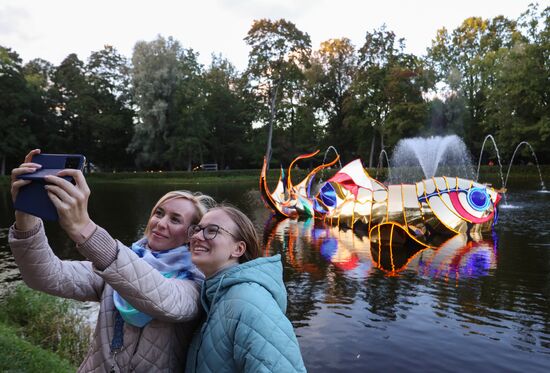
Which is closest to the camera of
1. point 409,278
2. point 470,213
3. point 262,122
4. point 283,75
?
point 409,278

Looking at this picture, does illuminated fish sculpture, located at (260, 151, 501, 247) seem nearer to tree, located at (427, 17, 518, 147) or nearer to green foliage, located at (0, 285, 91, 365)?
green foliage, located at (0, 285, 91, 365)

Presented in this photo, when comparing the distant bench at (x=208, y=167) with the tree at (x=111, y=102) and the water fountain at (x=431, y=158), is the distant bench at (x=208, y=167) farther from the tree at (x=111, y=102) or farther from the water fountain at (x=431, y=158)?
the water fountain at (x=431, y=158)

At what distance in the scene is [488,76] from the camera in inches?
1663

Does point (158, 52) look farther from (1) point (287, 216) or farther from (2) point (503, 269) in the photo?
(2) point (503, 269)

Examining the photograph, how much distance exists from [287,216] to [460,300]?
10740 mm

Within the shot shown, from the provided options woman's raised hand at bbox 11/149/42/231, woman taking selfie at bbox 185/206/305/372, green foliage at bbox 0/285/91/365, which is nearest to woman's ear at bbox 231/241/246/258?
woman taking selfie at bbox 185/206/305/372

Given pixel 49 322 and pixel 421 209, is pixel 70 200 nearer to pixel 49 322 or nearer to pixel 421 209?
pixel 49 322

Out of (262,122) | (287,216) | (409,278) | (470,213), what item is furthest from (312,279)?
(262,122)

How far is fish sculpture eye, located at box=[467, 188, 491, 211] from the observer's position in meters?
12.8

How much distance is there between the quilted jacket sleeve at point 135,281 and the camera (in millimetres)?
1463

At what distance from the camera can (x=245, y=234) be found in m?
1.91

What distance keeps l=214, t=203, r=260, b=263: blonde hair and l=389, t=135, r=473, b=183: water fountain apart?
34.2 metres

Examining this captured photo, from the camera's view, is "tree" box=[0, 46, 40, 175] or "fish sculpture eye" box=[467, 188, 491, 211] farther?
"tree" box=[0, 46, 40, 175]

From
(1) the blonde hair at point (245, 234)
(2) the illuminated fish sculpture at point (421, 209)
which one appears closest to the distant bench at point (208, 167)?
(2) the illuminated fish sculpture at point (421, 209)
